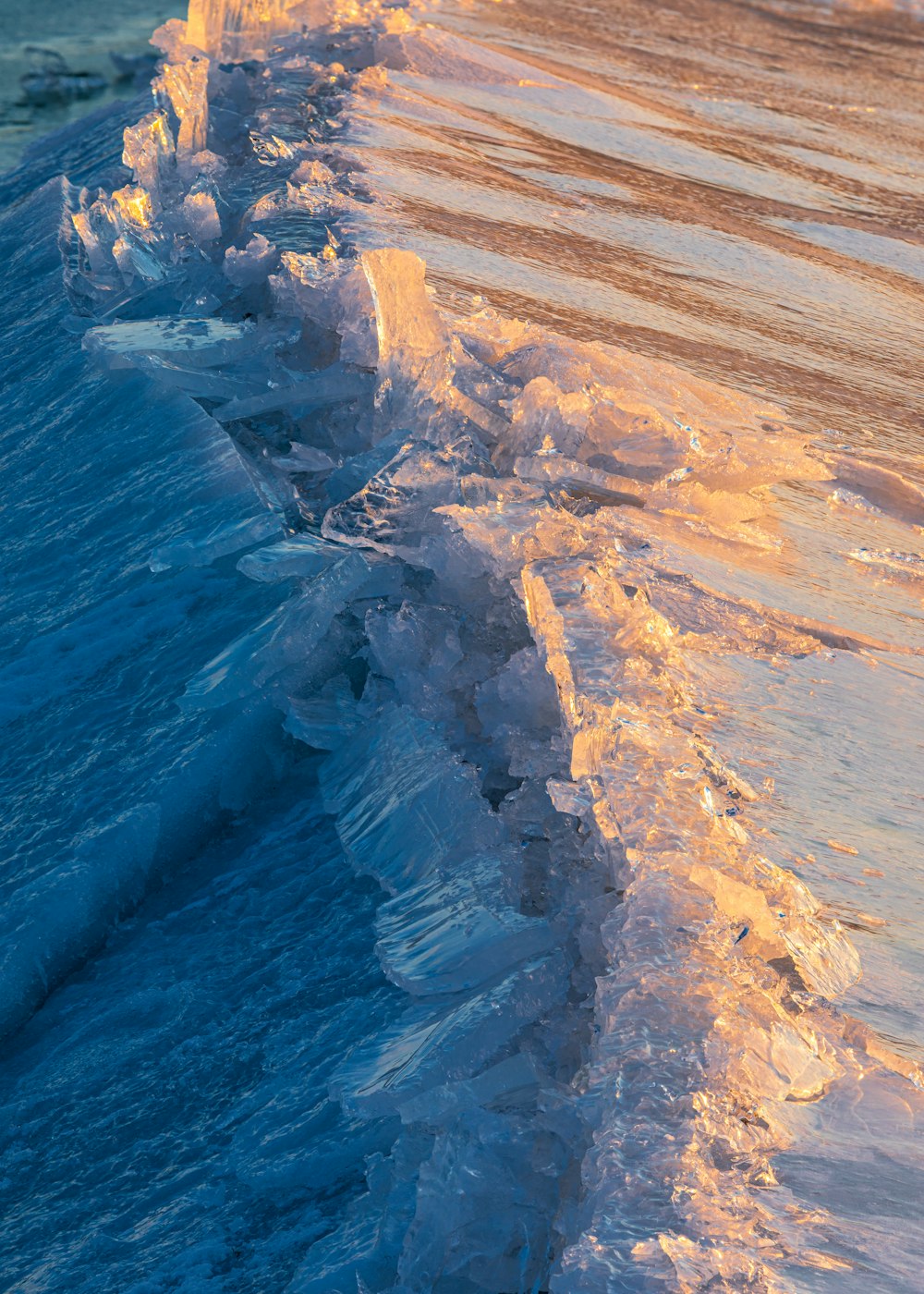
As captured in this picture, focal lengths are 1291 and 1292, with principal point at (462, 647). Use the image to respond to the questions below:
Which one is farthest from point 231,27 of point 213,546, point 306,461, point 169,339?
point 213,546

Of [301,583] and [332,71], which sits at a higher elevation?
[332,71]

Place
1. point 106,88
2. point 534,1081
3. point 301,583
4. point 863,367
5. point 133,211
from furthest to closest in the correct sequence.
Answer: point 106,88 → point 133,211 → point 863,367 → point 301,583 → point 534,1081

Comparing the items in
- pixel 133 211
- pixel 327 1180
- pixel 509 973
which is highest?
pixel 133 211

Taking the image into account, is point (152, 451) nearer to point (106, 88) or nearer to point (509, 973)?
point (509, 973)

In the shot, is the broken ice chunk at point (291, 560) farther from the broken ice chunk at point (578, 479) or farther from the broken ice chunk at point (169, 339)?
the broken ice chunk at point (169, 339)

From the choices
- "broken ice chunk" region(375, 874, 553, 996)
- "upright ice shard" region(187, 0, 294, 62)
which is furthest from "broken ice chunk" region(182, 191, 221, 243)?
"broken ice chunk" region(375, 874, 553, 996)

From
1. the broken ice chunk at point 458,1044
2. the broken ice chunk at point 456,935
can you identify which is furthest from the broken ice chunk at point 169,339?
the broken ice chunk at point 458,1044

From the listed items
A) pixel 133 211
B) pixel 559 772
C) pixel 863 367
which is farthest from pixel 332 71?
pixel 559 772
